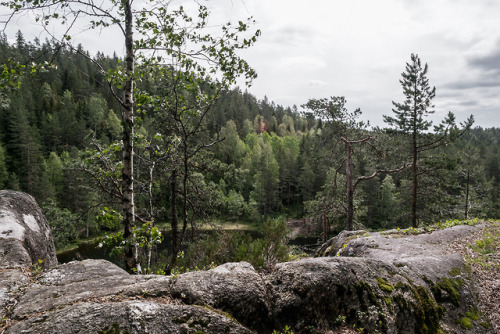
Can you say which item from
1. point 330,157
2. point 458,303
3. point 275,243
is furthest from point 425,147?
point 458,303

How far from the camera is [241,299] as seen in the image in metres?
3.85

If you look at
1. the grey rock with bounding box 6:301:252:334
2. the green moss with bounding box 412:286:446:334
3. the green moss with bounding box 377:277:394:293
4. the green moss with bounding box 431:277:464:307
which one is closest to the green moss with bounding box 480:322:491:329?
the green moss with bounding box 431:277:464:307

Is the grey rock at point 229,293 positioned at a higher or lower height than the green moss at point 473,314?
higher

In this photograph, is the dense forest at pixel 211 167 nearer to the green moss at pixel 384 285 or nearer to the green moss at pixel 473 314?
the green moss at pixel 384 285

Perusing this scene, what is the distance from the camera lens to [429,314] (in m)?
5.02

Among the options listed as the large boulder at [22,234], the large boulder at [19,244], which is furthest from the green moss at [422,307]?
the large boulder at [22,234]

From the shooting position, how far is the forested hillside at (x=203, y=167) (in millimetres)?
5895

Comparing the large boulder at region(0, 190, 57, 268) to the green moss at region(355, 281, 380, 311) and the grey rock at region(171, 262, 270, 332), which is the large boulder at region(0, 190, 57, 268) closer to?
the grey rock at region(171, 262, 270, 332)

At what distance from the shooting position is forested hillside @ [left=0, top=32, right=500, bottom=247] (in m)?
5.89

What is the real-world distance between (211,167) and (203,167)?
284 centimetres

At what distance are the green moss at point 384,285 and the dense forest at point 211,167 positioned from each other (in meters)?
3.71

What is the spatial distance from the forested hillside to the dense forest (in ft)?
0.31

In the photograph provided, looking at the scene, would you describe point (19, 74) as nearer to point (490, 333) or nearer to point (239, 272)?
point (239, 272)

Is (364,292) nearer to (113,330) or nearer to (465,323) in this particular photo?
(465,323)
